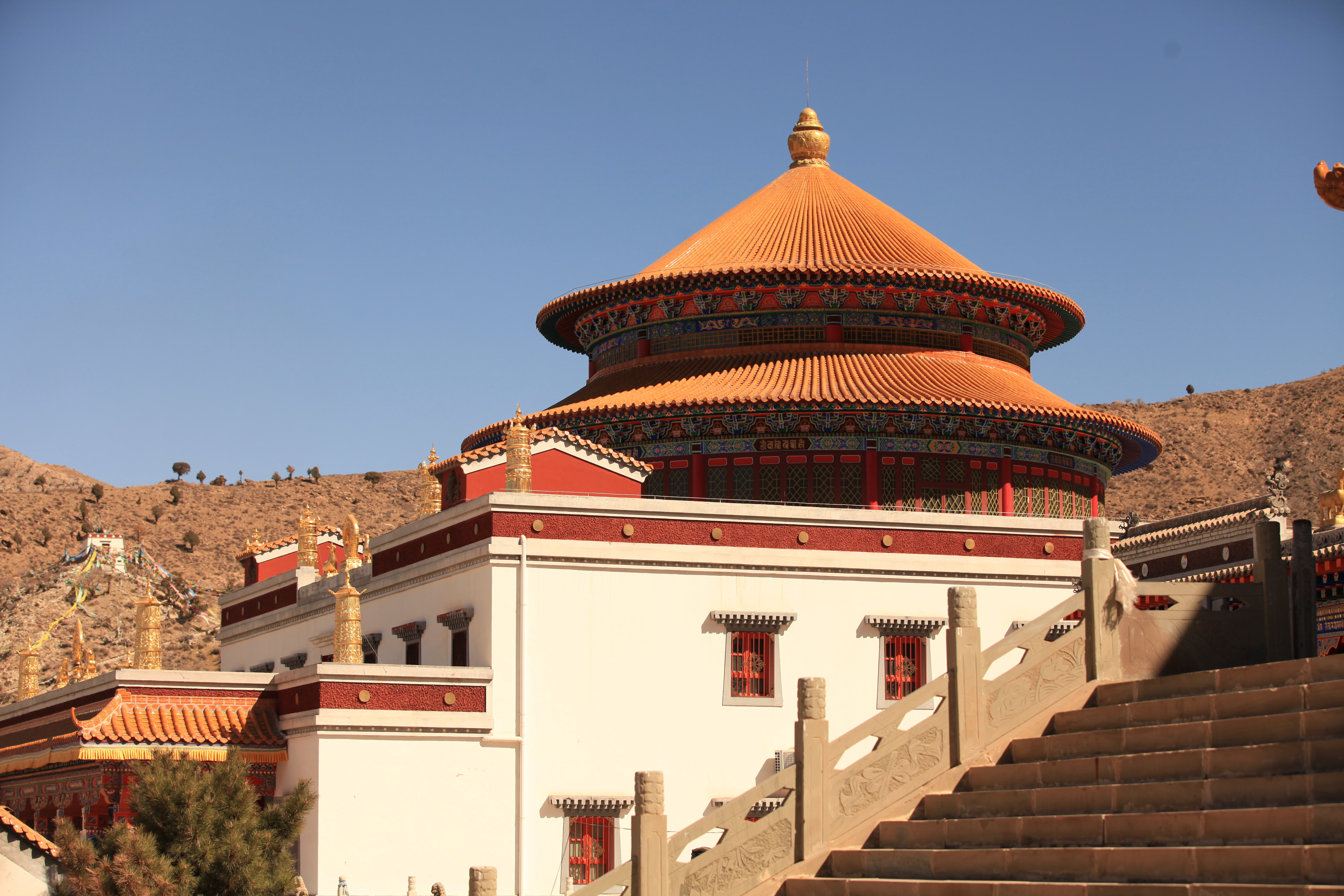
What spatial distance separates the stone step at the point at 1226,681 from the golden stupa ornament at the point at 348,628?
525 inches

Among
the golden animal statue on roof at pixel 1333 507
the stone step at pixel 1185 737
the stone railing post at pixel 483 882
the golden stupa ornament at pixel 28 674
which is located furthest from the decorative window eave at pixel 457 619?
the golden animal statue on roof at pixel 1333 507

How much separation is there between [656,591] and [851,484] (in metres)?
6.15

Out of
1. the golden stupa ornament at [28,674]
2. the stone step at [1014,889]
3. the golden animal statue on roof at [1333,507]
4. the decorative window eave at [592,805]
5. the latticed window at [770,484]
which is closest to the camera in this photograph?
the stone step at [1014,889]

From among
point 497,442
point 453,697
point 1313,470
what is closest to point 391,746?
point 453,697

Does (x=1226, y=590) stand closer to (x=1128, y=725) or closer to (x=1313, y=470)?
(x=1128, y=725)

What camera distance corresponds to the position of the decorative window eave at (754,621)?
2733cm

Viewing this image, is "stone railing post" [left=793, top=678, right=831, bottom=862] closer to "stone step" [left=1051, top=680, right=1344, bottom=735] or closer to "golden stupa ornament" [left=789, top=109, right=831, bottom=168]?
"stone step" [left=1051, top=680, right=1344, bottom=735]

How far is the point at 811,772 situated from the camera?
18094 mm

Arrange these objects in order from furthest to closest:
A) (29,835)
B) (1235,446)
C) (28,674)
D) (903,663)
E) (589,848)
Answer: (1235,446) → (28,674) → (903,663) → (589,848) → (29,835)

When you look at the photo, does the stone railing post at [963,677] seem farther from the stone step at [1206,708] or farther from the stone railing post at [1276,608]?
the stone railing post at [1276,608]

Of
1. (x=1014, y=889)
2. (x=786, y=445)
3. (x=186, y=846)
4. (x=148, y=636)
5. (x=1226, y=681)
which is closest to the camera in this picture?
(x=1014, y=889)

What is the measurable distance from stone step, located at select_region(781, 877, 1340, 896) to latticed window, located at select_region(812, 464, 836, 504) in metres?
14.7

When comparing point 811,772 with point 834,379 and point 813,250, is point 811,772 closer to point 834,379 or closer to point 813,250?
point 834,379

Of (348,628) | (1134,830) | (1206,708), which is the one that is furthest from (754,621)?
(1134,830)
